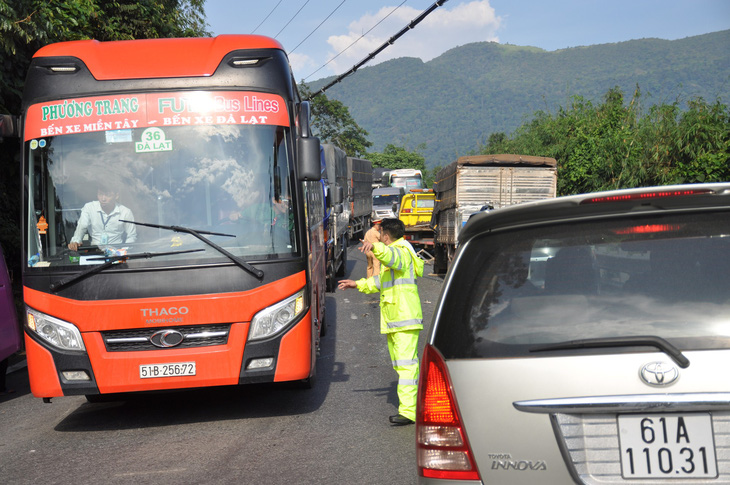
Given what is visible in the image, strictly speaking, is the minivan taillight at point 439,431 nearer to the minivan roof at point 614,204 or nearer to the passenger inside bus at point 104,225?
the minivan roof at point 614,204

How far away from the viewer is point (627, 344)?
7.80ft

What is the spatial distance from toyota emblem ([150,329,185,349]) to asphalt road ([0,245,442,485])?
2.41 feet

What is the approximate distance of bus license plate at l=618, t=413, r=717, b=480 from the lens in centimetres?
228

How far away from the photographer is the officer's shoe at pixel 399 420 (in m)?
6.13

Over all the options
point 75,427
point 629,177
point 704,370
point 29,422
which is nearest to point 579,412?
point 704,370

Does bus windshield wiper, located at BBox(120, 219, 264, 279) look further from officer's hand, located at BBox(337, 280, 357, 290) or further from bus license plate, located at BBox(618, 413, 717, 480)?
bus license plate, located at BBox(618, 413, 717, 480)

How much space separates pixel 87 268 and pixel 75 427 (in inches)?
58.5

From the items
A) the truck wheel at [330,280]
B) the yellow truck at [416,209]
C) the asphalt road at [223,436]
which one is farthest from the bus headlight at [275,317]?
the yellow truck at [416,209]

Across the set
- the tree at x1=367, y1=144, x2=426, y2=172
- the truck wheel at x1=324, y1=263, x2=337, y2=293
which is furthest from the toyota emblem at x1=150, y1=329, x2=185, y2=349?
the tree at x1=367, y1=144, x2=426, y2=172

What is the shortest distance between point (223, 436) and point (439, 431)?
12.5 ft

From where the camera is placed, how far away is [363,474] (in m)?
5.01

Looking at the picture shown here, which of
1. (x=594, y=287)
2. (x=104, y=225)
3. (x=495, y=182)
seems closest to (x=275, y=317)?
(x=104, y=225)

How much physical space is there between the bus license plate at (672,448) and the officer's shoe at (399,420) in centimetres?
389

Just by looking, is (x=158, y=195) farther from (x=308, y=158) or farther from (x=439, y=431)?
(x=439, y=431)
